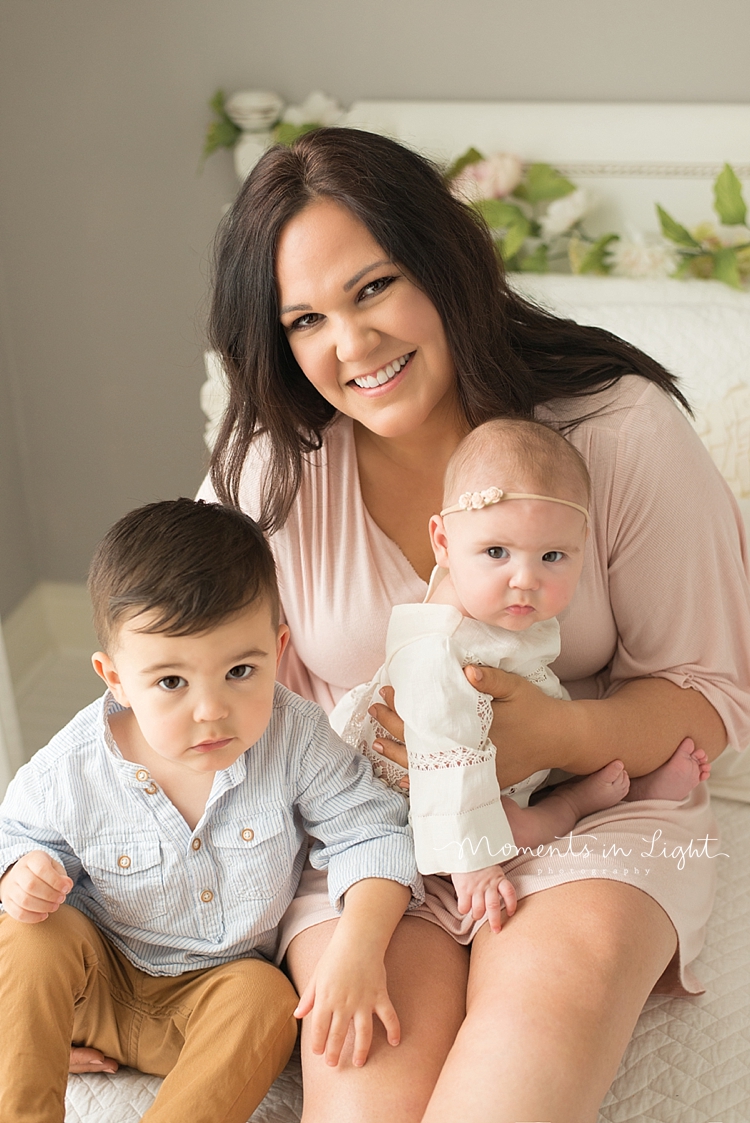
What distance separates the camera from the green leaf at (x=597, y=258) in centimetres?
235

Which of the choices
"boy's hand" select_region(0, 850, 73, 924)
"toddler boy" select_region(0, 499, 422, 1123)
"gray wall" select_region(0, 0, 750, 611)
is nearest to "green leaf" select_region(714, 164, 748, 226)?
"gray wall" select_region(0, 0, 750, 611)

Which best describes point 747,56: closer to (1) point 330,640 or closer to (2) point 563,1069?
(1) point 330,640

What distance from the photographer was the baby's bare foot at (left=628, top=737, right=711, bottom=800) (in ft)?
4.91

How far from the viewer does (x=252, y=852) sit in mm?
1316

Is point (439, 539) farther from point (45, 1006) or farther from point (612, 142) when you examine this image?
point (612, 142)

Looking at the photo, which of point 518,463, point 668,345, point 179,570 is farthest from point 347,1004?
point 668,345

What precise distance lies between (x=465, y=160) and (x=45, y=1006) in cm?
191

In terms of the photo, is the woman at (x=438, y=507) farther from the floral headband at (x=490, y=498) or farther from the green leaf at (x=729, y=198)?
the green leaf at (x=729, y=198)

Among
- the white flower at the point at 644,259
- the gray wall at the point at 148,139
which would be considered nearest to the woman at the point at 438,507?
the white flower at the point at 644,259

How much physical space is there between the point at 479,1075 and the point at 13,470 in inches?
91.7

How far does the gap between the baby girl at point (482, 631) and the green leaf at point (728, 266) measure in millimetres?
1115

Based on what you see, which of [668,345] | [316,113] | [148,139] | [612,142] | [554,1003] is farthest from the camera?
[148,139]

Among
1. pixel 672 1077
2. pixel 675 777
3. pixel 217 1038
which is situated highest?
pixel 675 777

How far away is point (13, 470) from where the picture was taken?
2988 millimetres
